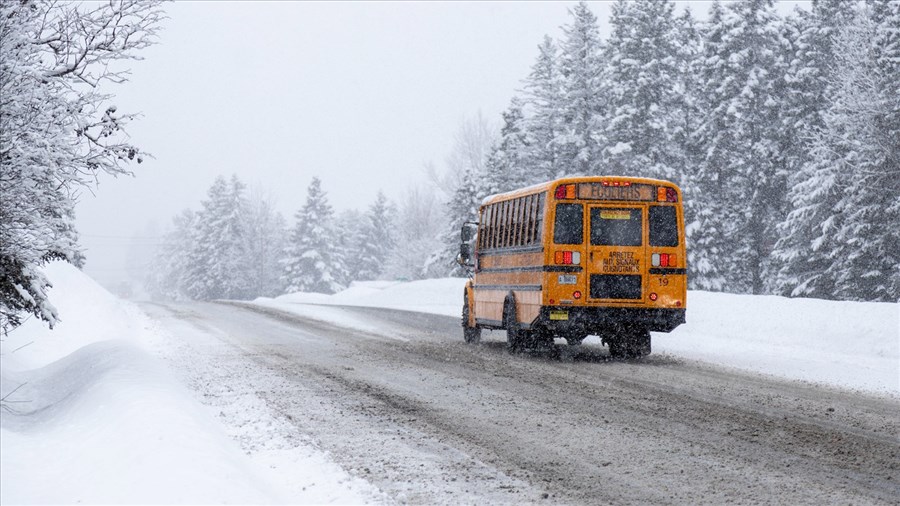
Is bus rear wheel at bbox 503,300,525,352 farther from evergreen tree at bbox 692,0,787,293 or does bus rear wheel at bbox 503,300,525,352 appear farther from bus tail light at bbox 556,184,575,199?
evergreen tree at bbox 692,0,787,293

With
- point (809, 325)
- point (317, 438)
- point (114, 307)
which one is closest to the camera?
point (317, 438)

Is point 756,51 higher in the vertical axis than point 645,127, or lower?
higher

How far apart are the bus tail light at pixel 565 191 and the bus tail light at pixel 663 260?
1.59m

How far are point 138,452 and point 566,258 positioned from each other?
31.1 feet

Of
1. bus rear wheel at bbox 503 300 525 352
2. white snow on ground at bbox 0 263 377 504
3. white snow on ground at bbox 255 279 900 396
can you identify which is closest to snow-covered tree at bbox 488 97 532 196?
white snow on ground at bbox 255 279 900 396

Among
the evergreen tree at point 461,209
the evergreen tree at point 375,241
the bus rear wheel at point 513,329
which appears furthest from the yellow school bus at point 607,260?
the evergreen tree at point 375,241

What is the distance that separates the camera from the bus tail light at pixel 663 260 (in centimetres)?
1479


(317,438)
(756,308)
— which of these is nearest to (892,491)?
(317,438)

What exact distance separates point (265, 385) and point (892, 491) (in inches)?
284

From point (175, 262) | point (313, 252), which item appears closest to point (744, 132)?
point (313, 252)

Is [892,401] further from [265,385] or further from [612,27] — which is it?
[612,27]

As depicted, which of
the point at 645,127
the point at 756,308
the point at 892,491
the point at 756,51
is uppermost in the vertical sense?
the point at 756,51

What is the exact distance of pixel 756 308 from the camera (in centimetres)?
1909

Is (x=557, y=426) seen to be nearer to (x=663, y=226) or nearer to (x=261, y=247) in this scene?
(x=663, y=226)
